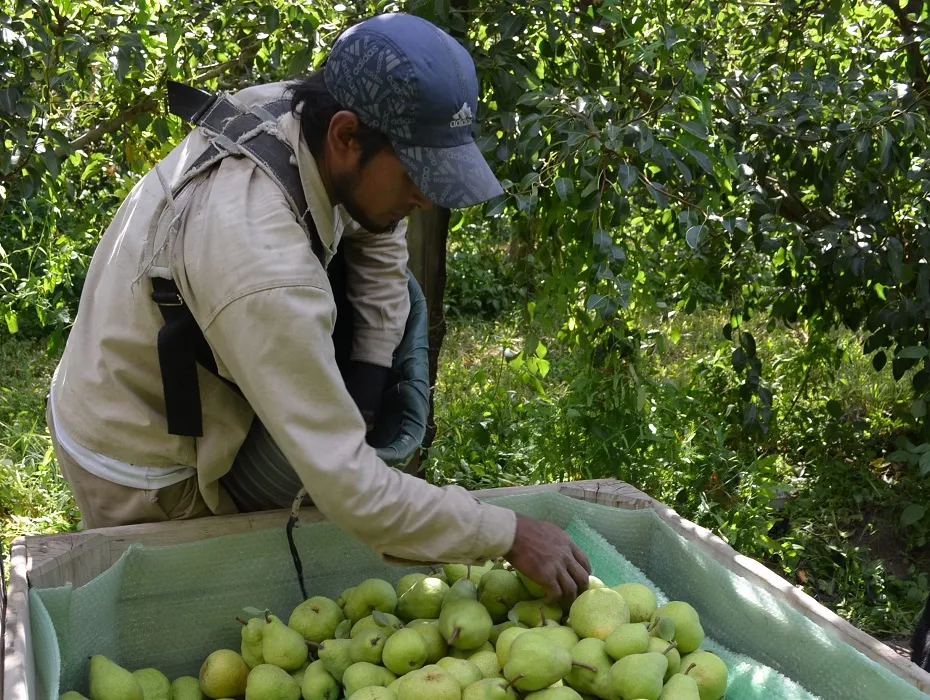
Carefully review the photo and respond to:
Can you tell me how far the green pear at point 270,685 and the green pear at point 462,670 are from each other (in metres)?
0.28

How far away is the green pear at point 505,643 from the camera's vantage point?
1759 millimetres

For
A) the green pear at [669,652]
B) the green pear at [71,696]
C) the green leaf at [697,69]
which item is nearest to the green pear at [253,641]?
the green pear at [71,696]

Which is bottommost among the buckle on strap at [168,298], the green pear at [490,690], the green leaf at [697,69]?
the green pear at [490,690]

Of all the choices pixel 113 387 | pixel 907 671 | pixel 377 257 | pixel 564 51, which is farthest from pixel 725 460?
pixel 113 387

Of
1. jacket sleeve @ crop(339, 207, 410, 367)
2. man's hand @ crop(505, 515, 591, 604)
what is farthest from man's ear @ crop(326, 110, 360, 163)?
man's hand @ crop(505, 515, 591, 604)

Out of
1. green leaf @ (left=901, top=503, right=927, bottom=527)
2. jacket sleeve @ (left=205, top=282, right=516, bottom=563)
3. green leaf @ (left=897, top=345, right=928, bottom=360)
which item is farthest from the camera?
green leaf @ (left=901, top=503, right=927, bottom=527)

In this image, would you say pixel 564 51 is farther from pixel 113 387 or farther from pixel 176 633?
pixel 176 633

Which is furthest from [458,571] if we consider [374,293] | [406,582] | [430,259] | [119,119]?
[119,119]

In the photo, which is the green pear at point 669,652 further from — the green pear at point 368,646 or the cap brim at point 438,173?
the cap brim at point 438,173

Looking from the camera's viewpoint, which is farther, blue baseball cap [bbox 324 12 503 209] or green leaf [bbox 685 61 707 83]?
green leaf [bbox 685 61 707 83]

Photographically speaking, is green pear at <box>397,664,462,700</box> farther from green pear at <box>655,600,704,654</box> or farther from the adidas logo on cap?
the adidas logo on cap

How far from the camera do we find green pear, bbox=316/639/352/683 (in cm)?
185

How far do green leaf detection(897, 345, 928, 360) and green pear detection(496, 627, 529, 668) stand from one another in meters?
1.94

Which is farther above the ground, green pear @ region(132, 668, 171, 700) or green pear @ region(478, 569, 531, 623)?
green pear @ region(478, 569, 531, 623)
